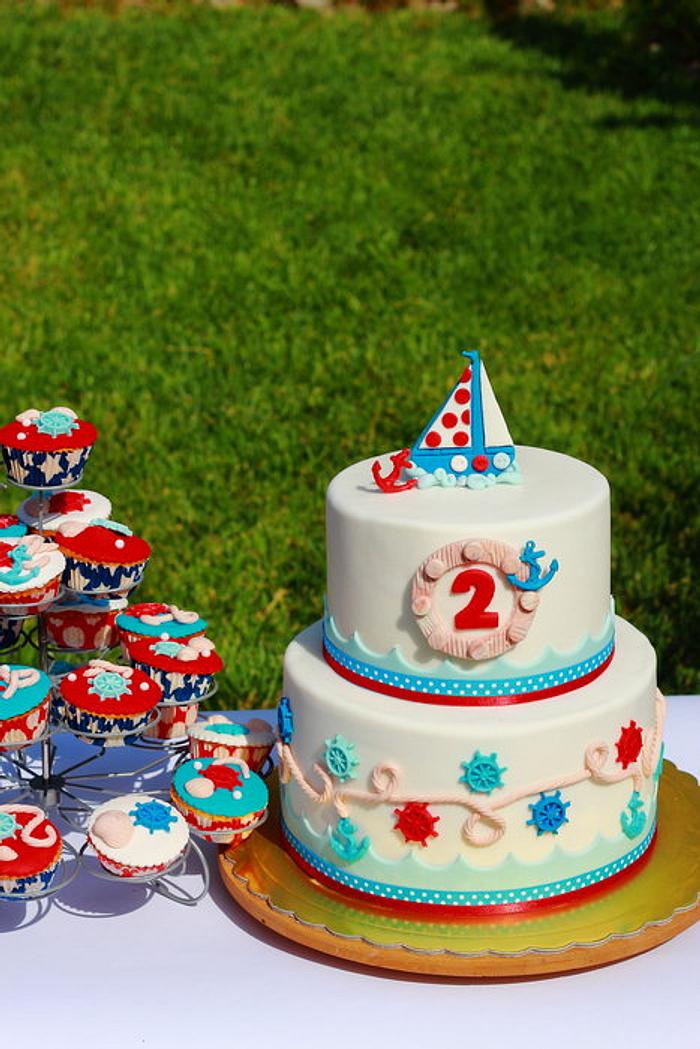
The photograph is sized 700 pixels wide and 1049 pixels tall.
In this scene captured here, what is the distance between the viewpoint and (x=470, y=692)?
3.77 m

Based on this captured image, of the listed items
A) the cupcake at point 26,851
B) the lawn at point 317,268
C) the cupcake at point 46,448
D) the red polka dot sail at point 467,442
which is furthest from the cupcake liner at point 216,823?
the lawn at point 317,268

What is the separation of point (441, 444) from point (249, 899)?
1.20 metres

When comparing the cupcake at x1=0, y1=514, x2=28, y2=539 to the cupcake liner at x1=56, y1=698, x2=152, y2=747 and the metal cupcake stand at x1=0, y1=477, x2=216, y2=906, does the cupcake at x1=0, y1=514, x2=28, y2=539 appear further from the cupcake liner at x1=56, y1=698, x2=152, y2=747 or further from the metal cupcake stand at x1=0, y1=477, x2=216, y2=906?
the cupcake liner at x1=56, y1=698, x2=152, y2=747

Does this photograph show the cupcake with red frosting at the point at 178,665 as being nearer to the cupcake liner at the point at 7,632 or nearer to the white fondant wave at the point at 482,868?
the cupcake liner at the point at 7,632

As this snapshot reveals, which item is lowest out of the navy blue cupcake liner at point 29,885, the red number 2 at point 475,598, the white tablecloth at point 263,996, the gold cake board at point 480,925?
the white tablecloth at point 263,996

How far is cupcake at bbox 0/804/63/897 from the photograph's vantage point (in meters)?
3.69

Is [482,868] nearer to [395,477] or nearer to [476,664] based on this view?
[476,664]

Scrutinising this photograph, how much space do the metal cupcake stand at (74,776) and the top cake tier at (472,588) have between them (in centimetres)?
57

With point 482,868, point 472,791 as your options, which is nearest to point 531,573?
point 472,791

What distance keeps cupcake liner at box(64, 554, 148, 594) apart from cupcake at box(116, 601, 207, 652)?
0.18 m

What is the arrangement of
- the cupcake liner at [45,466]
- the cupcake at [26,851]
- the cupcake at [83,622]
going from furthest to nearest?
the cupcake at [83,622] < the cupcake liner at [45,466] < the cupcake at [26,851]

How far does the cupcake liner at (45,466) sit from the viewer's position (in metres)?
4.00

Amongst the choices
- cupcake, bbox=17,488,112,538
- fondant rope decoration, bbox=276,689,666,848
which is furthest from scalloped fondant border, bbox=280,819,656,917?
cupcake, bbox=17,488,112,538

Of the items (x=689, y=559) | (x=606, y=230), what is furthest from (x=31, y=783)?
(x=606, y=230)
